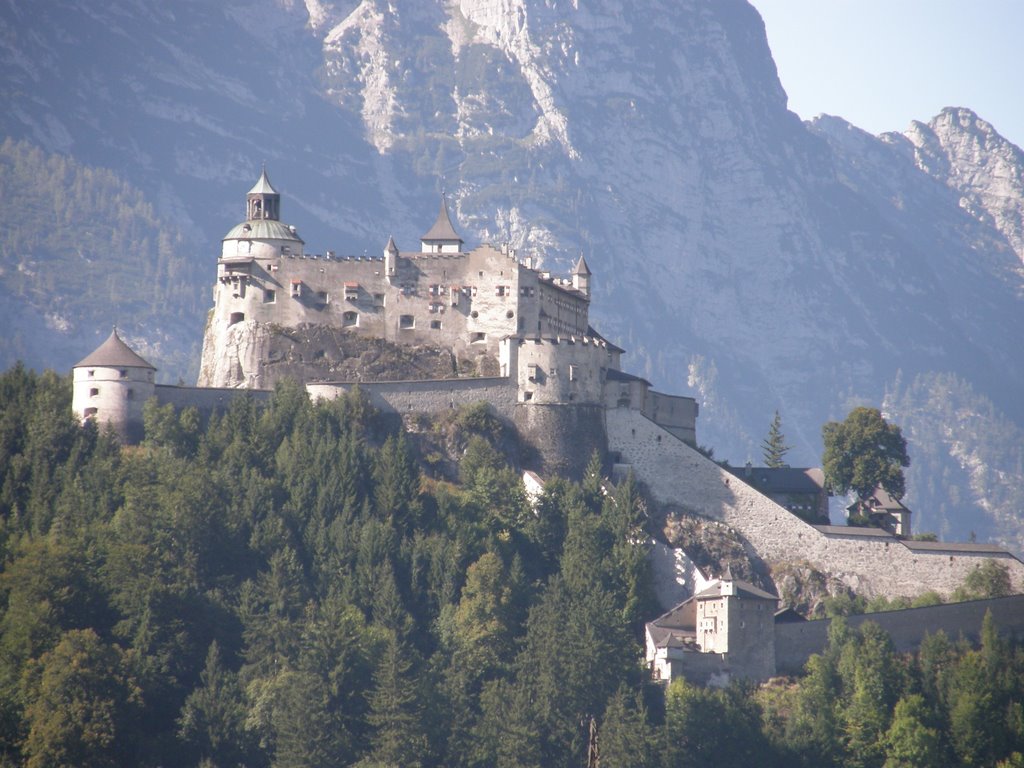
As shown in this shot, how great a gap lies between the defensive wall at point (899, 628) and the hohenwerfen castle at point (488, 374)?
3735mm

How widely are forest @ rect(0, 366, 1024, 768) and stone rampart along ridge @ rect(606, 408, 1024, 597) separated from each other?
7.49ft

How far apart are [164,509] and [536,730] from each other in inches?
758

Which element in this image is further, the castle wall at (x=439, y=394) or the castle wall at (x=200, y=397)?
the castle wall at (x=439, y=394)

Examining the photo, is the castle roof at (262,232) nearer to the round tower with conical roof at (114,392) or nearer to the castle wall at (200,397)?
the castle wall at (200,397)

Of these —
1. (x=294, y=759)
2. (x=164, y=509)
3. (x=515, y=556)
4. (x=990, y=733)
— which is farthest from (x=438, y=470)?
(x=990, y=733)

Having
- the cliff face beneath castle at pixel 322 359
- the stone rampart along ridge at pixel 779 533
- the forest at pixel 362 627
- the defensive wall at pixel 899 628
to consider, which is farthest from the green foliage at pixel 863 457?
the cliff face beneath castle at pixel 322 359

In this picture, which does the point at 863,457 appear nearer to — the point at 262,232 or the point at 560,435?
the point at 560,435

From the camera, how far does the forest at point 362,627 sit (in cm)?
8088

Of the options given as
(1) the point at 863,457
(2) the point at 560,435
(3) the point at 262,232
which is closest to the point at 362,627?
(2) the point at 560,435

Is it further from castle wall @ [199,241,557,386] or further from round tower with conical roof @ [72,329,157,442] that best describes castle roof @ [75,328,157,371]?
castle wall @ [199,241,557,386]

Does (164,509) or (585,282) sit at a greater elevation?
(585,282)

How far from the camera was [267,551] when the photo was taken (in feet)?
294

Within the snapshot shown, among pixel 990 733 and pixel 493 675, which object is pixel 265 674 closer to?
pixel 493 675

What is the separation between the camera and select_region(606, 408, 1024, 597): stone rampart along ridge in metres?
93.2
